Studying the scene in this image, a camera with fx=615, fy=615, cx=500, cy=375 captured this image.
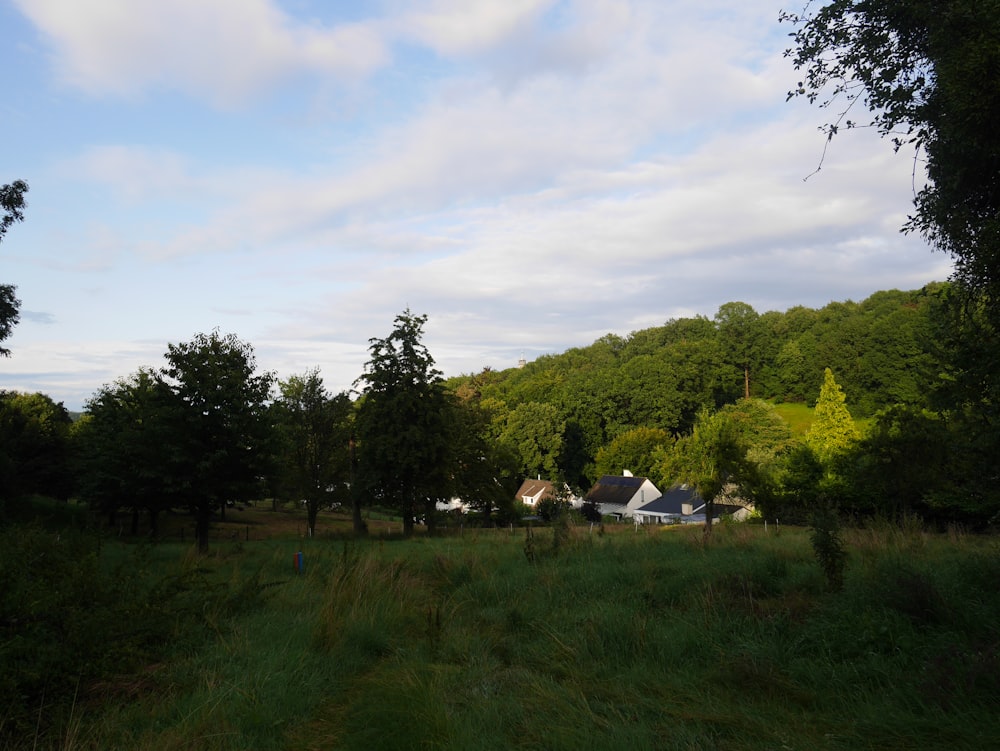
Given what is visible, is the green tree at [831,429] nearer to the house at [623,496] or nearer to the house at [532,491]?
the house at [623,496]

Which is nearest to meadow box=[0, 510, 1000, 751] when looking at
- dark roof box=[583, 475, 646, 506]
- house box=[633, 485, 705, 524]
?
house box=[633, 485, 705, 524]

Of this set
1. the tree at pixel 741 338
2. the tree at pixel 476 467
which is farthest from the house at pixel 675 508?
the tree at pixel 741 338

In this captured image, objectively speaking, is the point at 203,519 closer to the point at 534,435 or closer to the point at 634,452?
the point at 534,435

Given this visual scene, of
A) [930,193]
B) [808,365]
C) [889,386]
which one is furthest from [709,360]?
[930,193]

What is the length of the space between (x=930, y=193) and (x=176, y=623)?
368 inches

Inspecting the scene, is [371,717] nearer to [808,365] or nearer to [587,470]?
[587,470]

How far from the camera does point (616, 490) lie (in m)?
64.1

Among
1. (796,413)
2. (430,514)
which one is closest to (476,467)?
(430,514)

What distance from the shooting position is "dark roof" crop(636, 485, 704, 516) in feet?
184

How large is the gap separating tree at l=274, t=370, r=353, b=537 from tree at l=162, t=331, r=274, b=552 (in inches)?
523

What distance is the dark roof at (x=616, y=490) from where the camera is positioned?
Answer: 62938mm

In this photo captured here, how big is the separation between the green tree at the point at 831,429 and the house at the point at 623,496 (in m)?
25.0

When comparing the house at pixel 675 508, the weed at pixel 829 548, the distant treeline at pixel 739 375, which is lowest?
the house at pixel 675 508

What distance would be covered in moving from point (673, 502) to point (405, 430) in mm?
36240
